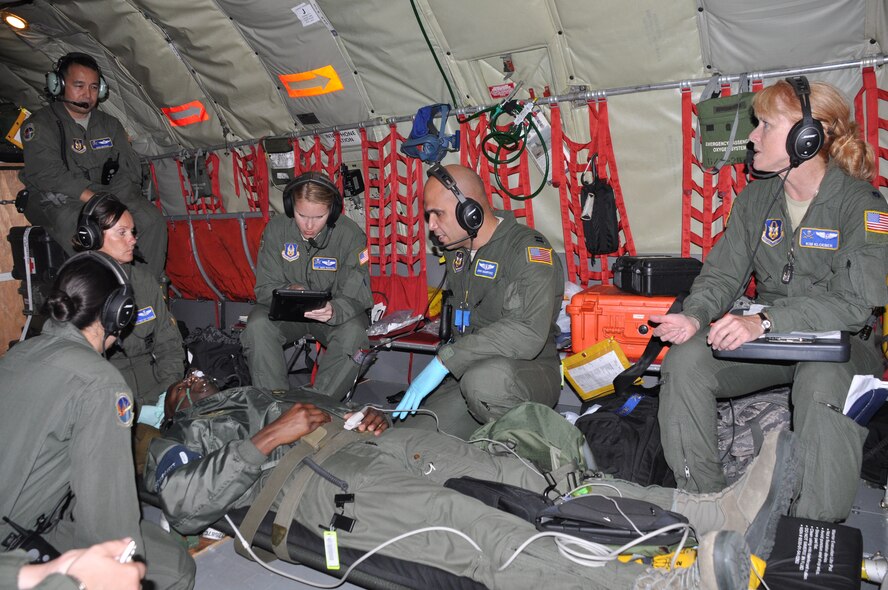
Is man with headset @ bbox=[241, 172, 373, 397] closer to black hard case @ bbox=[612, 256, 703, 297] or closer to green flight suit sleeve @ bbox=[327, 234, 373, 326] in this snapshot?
green flight suit sleeve @ bbox=[327, 234, 373, 326]

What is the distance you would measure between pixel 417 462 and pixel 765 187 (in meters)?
1.96

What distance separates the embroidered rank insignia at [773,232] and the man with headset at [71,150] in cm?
467

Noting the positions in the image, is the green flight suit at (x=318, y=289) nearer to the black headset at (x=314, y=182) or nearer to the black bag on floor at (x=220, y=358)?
the black headset at (x=314, y=182)

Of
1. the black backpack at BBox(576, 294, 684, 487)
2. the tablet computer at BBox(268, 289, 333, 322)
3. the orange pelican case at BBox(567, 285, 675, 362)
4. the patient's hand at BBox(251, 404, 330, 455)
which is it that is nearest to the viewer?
the patient's hand at BBox(251, 404, 330, 455)

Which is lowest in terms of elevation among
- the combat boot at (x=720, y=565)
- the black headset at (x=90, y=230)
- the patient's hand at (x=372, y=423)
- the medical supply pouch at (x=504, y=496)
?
the medical supply pouch at (x=504, y=496)

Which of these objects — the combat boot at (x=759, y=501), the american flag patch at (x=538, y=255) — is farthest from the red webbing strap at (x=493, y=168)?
the combat boot at (x=759, y=501)

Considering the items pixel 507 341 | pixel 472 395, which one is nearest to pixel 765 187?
pixel 507 341

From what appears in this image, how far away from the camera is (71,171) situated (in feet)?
16.2

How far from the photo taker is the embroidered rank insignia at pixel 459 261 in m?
3.56

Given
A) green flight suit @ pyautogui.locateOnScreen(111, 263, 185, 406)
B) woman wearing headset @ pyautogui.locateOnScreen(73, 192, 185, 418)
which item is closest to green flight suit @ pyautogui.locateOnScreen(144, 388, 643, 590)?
woman wearing headset @ pyautogui.locateOnScreen(73, 192, 185, 418)

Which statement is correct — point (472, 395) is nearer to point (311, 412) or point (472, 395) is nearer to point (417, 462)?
point (417, 462)

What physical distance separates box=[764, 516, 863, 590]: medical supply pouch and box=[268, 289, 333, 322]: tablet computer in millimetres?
2720

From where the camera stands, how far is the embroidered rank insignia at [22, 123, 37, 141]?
4.78 metres

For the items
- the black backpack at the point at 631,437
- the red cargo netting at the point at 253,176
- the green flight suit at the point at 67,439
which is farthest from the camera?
the red cargo netting at the point at 253,176
